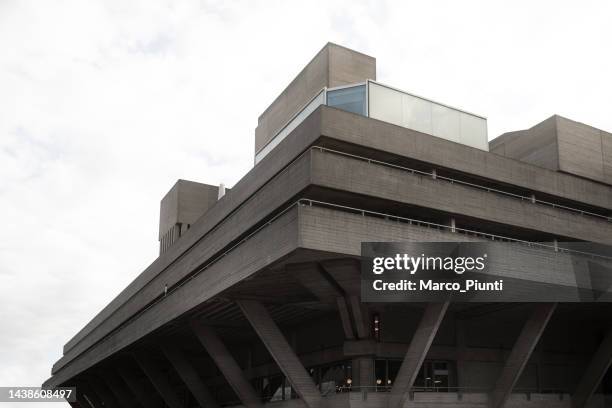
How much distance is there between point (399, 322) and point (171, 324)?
15646mm

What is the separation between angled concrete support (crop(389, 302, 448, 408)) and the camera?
104 feet

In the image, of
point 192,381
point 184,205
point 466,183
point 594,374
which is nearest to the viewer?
point 466,183

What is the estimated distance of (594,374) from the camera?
38906mm

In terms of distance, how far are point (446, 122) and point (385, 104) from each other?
14.0ft

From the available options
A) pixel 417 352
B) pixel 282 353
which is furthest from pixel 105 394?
pixel 417 352

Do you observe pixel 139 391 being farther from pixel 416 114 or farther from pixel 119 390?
pixel 416 114

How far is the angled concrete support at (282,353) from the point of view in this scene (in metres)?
Result: 33.8

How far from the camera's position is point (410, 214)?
34.8 metres

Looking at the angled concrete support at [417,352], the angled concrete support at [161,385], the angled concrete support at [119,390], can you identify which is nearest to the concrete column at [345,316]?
the angled concrete support at [417,352]

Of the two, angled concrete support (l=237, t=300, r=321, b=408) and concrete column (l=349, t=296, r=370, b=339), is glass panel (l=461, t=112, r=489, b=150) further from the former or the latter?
angled concrete support (l=237, t=300, r=321, b=408)

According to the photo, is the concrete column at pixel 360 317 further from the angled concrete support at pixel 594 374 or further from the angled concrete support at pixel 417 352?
the angled concrete support at pixel 594 374

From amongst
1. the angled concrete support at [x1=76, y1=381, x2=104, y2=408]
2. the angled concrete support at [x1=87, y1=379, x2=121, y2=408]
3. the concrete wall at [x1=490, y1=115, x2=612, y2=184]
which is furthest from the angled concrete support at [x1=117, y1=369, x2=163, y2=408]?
the concrete wall at [x1=490, y1=115, x2=612, y2=184]

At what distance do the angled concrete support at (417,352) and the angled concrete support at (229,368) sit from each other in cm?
1023

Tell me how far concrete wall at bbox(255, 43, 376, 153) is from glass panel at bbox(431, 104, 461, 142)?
16.5ft
